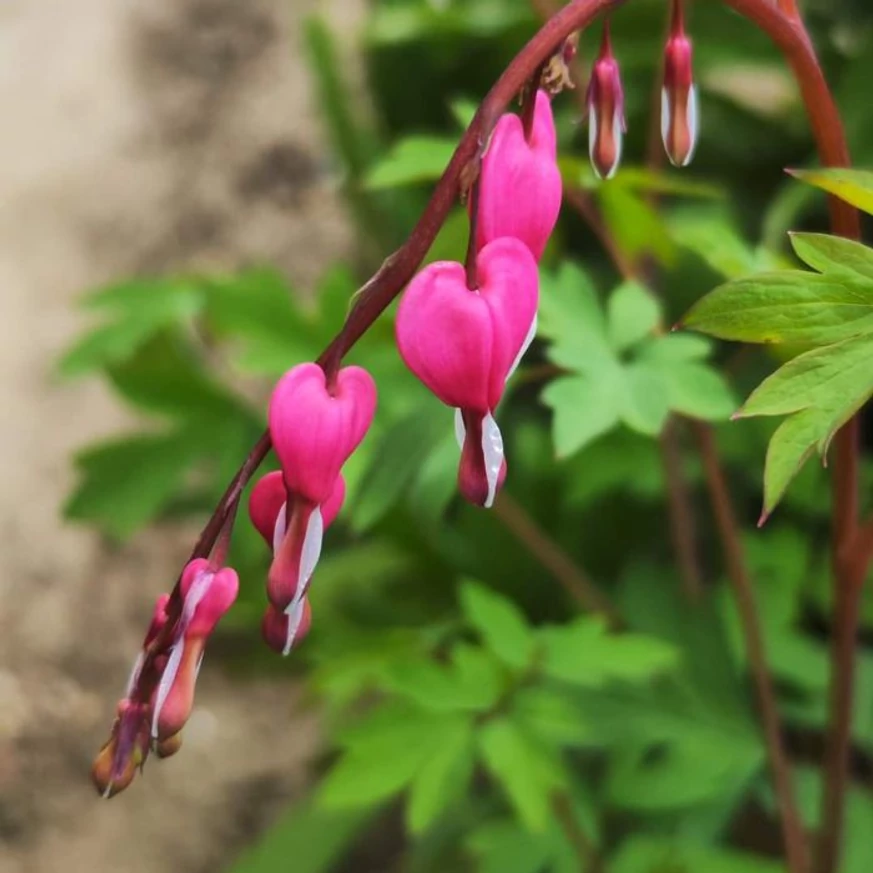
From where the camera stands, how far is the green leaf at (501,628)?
888mm

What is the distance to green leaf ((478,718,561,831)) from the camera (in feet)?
2.76

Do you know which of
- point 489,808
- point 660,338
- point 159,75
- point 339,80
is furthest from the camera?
point 159,75

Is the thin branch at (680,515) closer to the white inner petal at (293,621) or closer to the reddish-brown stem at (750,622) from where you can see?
the reddish-brown stem at (750,622)

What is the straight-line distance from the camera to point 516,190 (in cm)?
39

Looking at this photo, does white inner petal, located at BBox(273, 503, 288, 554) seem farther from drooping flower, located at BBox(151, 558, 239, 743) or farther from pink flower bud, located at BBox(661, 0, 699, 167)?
pink flower bud, located at BBox(661, 0, 699, 167)

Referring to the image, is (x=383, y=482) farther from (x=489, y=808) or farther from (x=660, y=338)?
(x=489, y=808)

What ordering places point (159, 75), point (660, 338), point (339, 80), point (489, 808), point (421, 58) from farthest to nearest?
point (159, 75)
point (421, 58)
point (339, 80)
point (489, 808)
point (660, 338)

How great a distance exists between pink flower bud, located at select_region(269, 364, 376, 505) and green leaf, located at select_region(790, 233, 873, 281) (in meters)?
0.23

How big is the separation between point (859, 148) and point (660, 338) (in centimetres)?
83

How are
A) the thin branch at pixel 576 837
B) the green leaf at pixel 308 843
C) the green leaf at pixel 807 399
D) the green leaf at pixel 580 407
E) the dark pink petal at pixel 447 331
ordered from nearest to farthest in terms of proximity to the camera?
the dark pink petal at pixel 447 331 < the green leaf at pixel 807 399 < the green leaf at pixel 580 407 < the thin branch at pixel 576 837 < the green leaf at pixel 308 843

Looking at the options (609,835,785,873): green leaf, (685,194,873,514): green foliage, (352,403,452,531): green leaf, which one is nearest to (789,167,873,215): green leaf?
(685,194,873,514): green foliage

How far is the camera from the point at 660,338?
796 mm

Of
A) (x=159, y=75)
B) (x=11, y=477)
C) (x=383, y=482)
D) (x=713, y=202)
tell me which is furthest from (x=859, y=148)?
(x=159, y=75)

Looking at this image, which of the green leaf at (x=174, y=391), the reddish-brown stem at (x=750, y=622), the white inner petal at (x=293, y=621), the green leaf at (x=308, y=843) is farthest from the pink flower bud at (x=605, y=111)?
the green leaf at (x=308, y=843)
